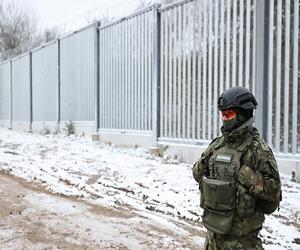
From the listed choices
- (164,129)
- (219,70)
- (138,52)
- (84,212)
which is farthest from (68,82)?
(84,212)

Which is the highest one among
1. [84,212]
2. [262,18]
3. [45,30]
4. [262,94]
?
[45,30]

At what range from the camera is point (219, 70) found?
8.71 m

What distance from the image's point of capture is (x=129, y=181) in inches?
288

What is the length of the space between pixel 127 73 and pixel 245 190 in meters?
10.0

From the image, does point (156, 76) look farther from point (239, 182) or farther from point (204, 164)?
point (239, 182)

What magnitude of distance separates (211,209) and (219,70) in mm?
6505

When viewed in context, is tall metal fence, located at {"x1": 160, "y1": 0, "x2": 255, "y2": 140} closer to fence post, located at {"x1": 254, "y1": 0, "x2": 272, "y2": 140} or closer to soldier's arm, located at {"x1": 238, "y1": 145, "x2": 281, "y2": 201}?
fence post, located at {"x1": 254, "y1": 0, "x2": 272, "y2": 140}

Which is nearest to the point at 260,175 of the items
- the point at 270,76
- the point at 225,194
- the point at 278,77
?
the point at 225,194

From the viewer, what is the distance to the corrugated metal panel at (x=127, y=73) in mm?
11226

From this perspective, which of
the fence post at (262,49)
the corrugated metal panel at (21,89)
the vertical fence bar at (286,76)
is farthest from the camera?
the corrugated metal panel at (21,89)

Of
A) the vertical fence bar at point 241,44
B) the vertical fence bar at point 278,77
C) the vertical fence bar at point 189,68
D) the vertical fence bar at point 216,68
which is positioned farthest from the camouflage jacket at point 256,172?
the vertical fence bar at point 189,68

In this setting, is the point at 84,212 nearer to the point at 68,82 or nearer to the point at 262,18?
the point at 262,18

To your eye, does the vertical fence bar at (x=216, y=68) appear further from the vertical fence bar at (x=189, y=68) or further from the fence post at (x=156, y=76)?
the fence post at (x=156, y=76)

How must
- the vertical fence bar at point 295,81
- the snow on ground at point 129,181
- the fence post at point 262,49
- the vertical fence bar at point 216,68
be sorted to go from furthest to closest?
the vertical fence bar at point 216,68 → the fence post at point 262,49 → the vertical fence bar at point 295,81 → the snow on ground at point 129,181
